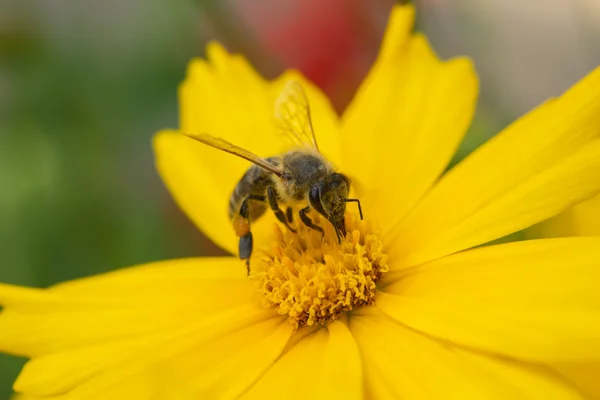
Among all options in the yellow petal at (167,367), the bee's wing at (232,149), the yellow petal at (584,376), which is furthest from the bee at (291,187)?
the yellow petal at (584,376)

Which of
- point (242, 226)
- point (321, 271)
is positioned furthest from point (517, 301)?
point (242, 226)

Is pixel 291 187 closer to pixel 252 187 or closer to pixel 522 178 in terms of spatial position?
pixel 252 187

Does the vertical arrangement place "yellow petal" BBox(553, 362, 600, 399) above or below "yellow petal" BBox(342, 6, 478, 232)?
below

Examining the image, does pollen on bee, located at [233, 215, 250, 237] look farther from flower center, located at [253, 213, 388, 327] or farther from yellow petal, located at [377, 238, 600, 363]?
yellow petal, located at [377, 238, 600, 363]

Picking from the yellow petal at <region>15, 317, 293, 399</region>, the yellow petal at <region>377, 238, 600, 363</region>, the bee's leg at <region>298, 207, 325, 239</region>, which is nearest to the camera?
the yellow petal at <region>377, 238, 600, 363</region>

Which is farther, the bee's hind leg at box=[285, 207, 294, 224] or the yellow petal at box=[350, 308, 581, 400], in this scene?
the bee's hind leg at box=[285, 207, 294, 224]

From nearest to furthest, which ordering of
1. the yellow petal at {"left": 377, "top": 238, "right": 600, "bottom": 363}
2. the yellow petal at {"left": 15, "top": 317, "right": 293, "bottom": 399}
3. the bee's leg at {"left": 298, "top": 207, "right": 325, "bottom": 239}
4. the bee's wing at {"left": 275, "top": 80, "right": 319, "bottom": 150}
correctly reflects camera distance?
the yellow petal at {"left": 377, "top": 238, "right": 600, "bottom": 363}, the yellow petal at {"left": 15, "top": 317, "right": 293, "bottom": 399}, the bee's leg at {"left": 298, "top": 207, "right": 325, "bottom": 239}, the bee's wing at {"left": 275, "top": 80, "right": 319, "bottom": 150}

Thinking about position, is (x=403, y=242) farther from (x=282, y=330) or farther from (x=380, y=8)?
(x=380, y=8)

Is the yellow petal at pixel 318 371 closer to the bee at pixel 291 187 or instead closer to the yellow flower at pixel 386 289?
the yellow flower at pixel 386 289

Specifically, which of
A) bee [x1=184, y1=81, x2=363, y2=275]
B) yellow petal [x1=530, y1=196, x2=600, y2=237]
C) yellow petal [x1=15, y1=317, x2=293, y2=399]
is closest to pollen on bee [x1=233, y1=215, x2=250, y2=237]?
bee [x1=184, y1=81, x2=363, y2=275]


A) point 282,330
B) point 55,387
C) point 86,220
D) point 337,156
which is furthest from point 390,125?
point 86,220
